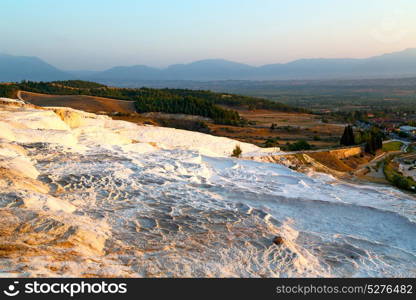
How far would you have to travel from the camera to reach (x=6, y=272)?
239 inches

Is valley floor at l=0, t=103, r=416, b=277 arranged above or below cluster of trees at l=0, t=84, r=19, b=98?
below

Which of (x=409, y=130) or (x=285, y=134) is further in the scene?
(x=409, y=130)

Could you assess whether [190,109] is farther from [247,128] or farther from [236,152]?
[236,152]

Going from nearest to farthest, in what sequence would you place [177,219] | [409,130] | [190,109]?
[177,219] < [409,130] < [190,109]

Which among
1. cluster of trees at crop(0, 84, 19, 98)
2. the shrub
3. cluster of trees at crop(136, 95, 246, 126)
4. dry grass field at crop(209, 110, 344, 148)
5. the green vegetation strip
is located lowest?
the green vegetation strip

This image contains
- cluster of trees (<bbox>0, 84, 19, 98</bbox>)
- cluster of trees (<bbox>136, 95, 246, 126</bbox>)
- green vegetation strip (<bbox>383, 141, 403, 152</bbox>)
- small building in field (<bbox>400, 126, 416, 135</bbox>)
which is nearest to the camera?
green vegetation strip (<bbox>383, 141, 403, 152</bbox>)

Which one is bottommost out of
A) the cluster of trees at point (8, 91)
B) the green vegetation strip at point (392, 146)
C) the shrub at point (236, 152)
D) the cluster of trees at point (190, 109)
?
the green vegetation strip at point (392, 146)

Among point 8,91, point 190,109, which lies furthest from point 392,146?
point 8,91

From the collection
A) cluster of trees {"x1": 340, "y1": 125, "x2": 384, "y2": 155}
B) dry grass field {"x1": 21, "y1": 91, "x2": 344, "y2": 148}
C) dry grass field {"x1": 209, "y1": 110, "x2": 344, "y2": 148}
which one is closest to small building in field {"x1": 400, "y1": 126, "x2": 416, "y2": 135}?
dry grass field {"x1": 21, "y1": 91, "x2": 344, "y2": 148}

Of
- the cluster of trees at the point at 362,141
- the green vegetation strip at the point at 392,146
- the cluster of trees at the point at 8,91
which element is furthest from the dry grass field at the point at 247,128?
the green vegetation strip at the point at 392,146

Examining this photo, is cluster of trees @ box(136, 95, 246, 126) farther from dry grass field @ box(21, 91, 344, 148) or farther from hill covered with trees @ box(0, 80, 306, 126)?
dry grass field @ box(21, 91, 344, 148)

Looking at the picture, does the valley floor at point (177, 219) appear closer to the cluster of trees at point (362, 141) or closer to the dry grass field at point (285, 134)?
the cluster of trees at point (362, 141)

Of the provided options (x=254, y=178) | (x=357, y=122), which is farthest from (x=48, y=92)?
(x=254, y=178)

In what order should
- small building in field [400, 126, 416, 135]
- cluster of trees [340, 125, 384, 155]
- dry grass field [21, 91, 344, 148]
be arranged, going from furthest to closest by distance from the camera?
small building in field [400, 126, 416, 135], dry grass field [21, 91, 344, 148], cluster of trees [340, 125, 384, 155]
